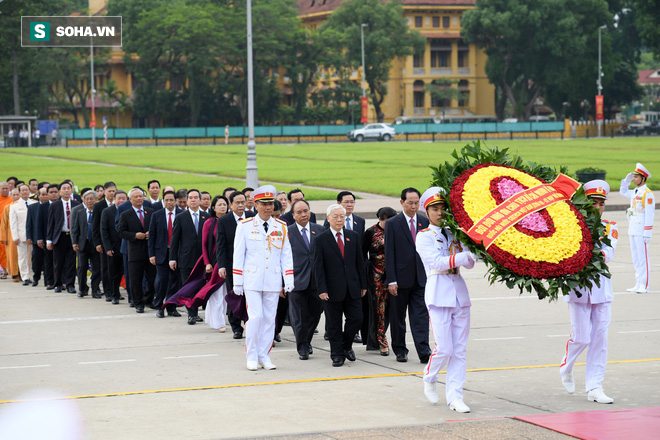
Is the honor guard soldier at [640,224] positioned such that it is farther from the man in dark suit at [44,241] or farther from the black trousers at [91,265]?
the man in dark suit at [44,241]

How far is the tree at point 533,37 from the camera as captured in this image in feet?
293

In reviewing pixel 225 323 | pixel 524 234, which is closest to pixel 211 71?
pixel 225 323

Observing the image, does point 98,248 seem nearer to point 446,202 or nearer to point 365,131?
point 446,202

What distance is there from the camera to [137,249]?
14.1m

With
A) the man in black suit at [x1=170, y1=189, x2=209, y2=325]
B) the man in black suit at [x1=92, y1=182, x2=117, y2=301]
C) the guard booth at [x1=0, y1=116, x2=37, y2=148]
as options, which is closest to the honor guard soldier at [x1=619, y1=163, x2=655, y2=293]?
the man in black suit at [x1=170, y1=189, x2=209, y2=325]

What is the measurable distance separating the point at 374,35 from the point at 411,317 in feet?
266

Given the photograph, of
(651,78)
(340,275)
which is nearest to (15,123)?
(340,275)

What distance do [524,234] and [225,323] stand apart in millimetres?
5859

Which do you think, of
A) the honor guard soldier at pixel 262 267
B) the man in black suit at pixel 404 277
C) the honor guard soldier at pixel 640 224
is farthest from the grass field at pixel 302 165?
the honor guard soldier at pixel 262 267

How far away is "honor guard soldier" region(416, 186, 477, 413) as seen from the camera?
8.03 meters

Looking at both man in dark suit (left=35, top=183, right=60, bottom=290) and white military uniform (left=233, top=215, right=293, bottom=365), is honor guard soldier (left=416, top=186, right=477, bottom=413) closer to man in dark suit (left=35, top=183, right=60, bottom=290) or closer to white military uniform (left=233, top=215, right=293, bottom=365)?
white military uniform (left=233, top=215, right=293, bottom=365)

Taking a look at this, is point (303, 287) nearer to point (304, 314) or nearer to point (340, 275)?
point (304, 314)

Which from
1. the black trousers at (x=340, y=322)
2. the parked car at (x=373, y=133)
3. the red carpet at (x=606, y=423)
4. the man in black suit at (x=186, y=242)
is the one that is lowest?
the red carpet at (x=606, y=423)

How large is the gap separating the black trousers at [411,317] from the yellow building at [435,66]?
89534mm
